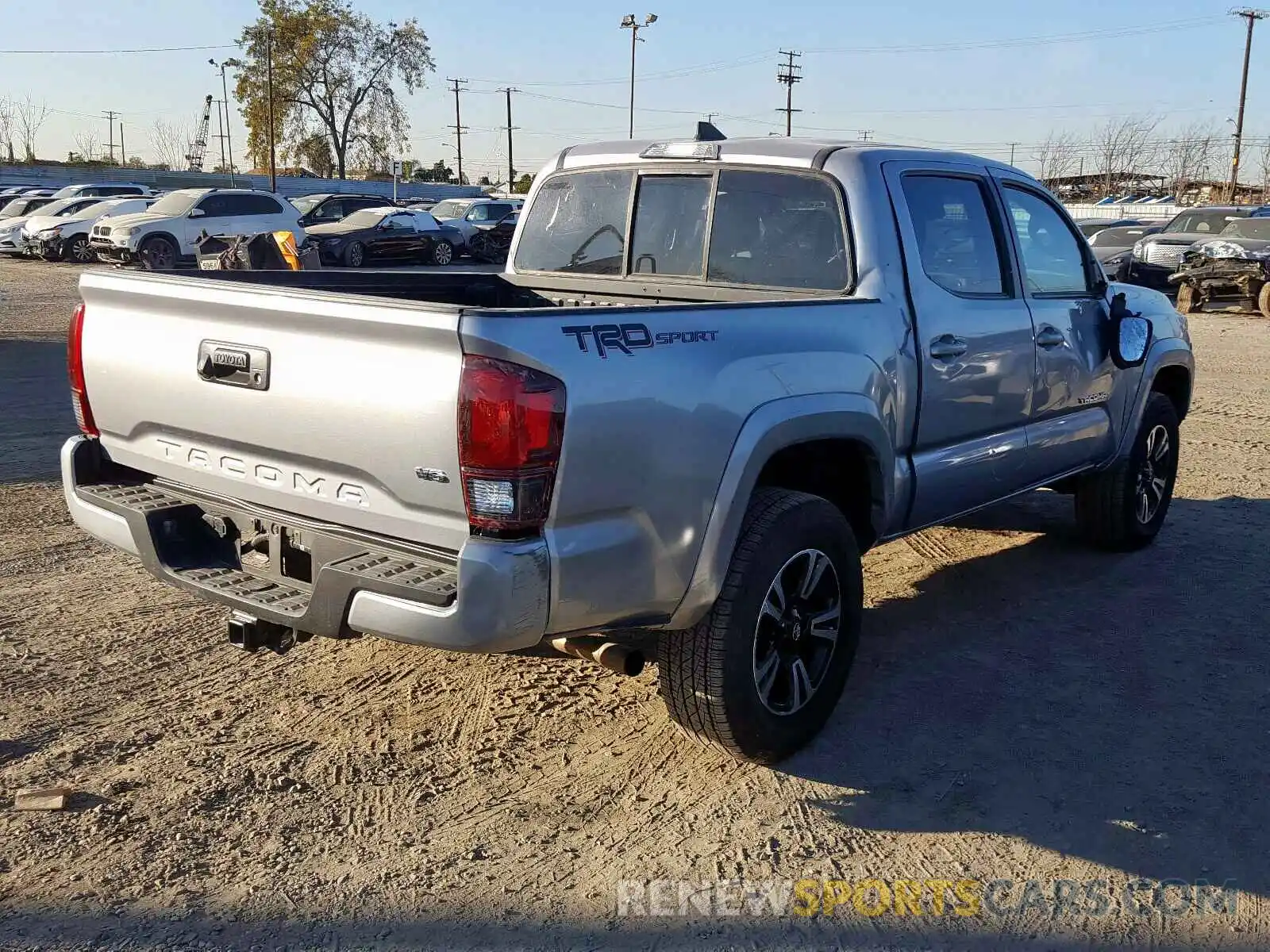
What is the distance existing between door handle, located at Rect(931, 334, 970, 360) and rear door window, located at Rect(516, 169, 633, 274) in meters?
1.40

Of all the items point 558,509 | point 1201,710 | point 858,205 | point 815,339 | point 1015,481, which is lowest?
point 1201,710

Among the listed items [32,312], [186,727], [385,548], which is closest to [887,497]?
[385,548]

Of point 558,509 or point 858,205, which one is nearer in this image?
point 558,509

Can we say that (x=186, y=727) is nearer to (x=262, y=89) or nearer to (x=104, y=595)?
(x=104, y=595)

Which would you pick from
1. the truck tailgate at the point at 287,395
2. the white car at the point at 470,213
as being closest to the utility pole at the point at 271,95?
the white car at the point at 470,213

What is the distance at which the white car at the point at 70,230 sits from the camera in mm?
28141

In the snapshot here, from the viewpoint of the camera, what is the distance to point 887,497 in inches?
168

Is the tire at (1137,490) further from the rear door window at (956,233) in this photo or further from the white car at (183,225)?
the white car at (183,225)

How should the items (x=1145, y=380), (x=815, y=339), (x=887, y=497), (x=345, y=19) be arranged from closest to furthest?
(x=815, y=339)
(x=887, y=497)
(x=1145, y=380)
(x=345, y=19)

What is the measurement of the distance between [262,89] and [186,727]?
71.3m

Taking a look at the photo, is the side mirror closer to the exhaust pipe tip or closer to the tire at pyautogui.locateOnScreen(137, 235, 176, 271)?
the exhaust pipe tip

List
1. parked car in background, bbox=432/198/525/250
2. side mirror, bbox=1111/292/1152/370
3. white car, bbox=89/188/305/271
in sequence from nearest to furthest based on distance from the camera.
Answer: side mirror, bbox=1111/292/1152/370 → white car, bbox=89/188/305/271 → parked car in background, bbox=432/198/525/250

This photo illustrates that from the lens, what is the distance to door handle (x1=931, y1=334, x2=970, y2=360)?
14.7 ft

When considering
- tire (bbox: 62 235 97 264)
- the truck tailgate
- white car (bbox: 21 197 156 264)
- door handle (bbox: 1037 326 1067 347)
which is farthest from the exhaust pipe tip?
tire (bbox: 62 235 97 264)
